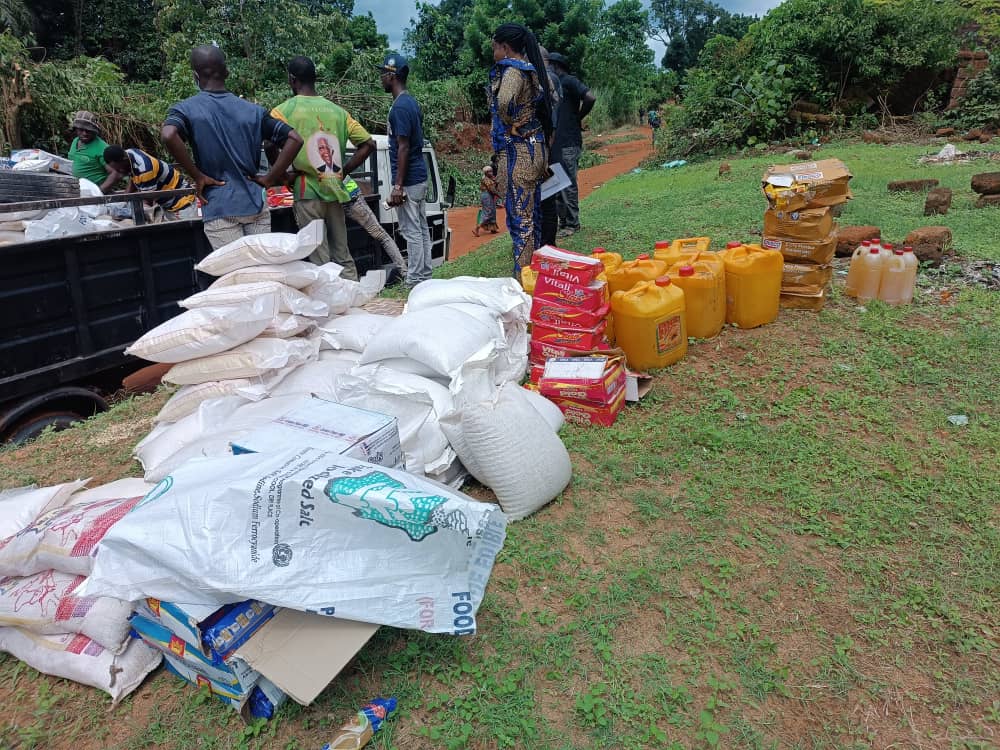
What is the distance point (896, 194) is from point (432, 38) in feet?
76.0

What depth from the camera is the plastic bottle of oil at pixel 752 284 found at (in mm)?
4484

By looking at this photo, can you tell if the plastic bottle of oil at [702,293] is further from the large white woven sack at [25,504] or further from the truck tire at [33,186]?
the truck tire at [33,186]

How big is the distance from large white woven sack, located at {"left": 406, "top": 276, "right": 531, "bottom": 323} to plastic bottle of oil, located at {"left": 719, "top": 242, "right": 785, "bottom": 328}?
1.39 metres

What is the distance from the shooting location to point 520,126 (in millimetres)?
5246

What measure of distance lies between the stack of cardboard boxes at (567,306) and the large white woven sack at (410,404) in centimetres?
98

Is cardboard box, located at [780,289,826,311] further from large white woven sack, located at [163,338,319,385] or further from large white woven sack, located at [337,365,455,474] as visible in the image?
large white woven sack, located at [163,338,319,385]

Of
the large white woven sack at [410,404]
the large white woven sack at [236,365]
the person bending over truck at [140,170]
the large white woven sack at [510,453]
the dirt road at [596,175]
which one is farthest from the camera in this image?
the dirt road at [596,175]

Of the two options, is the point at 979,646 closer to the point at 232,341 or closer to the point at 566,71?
the point at 232,341

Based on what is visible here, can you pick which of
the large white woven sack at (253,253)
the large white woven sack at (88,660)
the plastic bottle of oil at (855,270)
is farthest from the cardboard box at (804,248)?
the large white woven sack at (88,660)

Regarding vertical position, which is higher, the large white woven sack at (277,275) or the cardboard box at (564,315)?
the large white woven sack at (277,275)

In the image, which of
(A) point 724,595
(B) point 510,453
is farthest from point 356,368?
(A) point 724,595

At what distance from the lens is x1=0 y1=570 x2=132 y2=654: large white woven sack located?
7.23 feet

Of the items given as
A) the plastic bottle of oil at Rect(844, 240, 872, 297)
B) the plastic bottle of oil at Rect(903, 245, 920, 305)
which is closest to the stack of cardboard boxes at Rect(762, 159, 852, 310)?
the plastic bottle of oil at Rect(844, 240, 872, 297)

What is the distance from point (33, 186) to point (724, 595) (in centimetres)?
544
